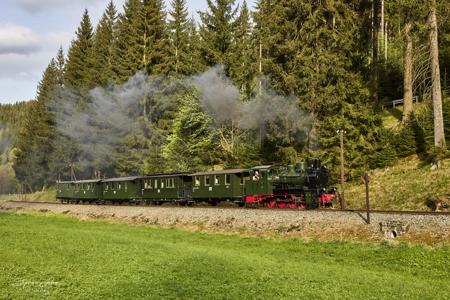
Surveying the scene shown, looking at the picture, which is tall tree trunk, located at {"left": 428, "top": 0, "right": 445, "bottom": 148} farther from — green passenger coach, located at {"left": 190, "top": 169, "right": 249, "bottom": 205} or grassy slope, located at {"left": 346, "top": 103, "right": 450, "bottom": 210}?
green passenger coach, located at {"left": 190, "top": 169, "right": 249, "bottom": 205}

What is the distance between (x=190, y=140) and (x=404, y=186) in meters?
26.3

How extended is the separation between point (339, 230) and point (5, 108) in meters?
197

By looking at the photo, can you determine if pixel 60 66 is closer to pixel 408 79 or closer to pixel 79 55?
pixel 79 55

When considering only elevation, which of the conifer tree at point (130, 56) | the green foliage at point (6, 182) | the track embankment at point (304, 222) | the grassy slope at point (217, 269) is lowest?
the grassy slope at point (217, 269)

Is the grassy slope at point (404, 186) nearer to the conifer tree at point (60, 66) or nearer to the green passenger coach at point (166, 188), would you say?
the green passenger coach at point (166, 188)

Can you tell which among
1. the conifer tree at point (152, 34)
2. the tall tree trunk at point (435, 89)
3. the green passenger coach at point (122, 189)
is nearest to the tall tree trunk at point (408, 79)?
the tall tree trunk at point (435, 89)

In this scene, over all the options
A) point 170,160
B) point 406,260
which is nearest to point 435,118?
point 406,260

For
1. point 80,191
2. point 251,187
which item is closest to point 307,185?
point 251,187

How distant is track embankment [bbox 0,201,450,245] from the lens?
63.0 feet

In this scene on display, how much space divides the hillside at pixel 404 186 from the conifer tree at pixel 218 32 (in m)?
22.7

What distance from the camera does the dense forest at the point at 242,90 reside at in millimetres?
35750

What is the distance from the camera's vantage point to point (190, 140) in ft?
168

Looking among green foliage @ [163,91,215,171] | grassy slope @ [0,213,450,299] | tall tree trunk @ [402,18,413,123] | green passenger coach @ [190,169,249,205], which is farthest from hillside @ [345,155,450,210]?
green foliage @ [163,91,215,171]

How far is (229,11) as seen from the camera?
50500mm
